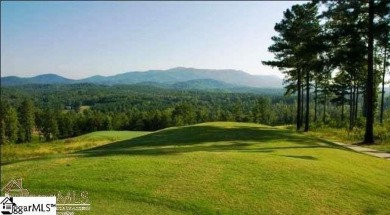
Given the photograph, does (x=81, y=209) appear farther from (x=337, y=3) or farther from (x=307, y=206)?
(x=337, y=3)

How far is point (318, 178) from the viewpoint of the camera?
42.0ft

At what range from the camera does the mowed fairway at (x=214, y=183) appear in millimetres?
10250

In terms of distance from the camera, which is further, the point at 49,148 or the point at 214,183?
the point at 49,148

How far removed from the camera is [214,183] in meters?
11.8

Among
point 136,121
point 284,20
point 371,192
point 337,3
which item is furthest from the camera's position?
point 136,121

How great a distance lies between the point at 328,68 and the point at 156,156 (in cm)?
1701

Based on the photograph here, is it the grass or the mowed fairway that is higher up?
the mowed fairway

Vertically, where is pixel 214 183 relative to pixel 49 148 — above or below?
above

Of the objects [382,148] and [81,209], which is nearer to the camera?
[81,209]

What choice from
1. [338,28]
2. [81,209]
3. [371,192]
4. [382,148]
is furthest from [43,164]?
[338,28]

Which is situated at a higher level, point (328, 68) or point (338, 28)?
point (338, 28)

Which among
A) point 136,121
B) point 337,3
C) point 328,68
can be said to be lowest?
point 136,121

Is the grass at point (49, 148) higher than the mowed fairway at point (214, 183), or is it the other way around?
the mowed fairway at point (214, 183)

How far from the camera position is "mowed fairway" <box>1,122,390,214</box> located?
33.6ft
